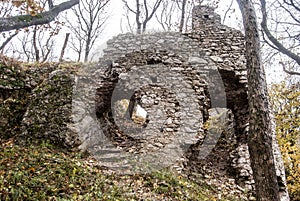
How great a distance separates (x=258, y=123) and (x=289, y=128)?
260 inches

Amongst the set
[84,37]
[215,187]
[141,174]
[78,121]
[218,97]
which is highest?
[84,37]

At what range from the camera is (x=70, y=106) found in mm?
6270

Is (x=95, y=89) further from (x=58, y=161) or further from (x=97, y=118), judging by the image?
(x=58, y=161)

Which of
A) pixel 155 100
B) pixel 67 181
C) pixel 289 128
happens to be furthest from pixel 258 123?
pixel 289 128

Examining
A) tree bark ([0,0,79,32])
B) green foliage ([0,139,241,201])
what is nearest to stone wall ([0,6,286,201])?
green foliage ([0,139,241,201])

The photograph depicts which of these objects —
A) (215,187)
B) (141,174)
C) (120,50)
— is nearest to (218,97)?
(215,187)

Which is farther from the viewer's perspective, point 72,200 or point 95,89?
point 95,89

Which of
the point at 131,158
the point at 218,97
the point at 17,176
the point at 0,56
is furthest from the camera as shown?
the point at 218,97

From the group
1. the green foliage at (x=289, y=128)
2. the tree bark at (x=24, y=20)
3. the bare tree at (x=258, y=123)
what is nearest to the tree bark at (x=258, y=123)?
the bare tree at (x=258, y=123)

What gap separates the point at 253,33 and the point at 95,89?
4.19m

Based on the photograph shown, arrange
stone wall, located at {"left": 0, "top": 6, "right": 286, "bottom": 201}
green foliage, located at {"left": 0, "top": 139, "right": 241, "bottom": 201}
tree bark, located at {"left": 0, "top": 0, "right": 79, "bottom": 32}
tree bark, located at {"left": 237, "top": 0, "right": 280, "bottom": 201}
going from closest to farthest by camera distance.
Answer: tree bark, located at {"left": 0, "top": 0, "right": 79, "bottom": 32}
tree bark, located at {"left": 237, "top": 0, "right": 280, "bottom": 201}
green foliage, located at {"left": 0, "top": 139, "right": 241, "bottom": 201}
stone wall, located at {"left": 0, "top": 6, "right": 286, "bottom": 201}

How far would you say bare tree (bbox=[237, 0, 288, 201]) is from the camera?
349cm

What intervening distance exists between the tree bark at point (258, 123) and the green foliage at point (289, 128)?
18.9 feet

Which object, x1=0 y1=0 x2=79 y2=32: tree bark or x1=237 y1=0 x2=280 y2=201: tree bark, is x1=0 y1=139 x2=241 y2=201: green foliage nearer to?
x1=237 y1=0 x2=280 y2=201: tree bark
